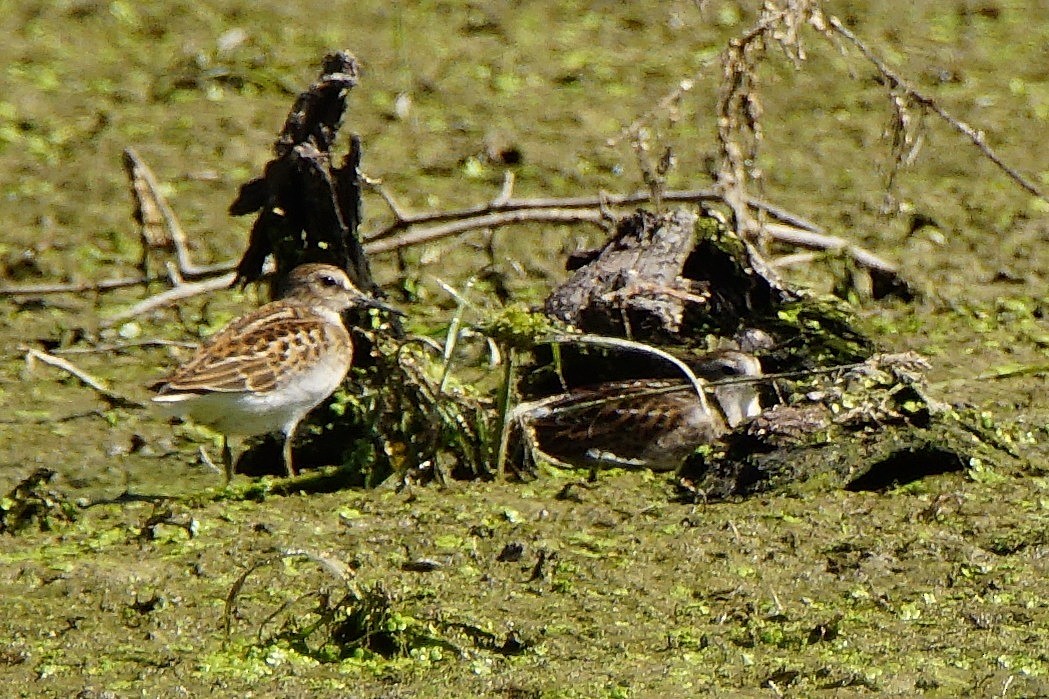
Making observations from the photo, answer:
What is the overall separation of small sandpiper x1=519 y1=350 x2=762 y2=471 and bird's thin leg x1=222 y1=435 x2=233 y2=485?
1.22 metres

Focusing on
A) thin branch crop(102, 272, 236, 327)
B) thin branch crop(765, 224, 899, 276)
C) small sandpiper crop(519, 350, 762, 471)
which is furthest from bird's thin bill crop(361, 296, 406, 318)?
thin branch crop(765, 224, 899, 276)

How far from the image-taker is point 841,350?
7.71m

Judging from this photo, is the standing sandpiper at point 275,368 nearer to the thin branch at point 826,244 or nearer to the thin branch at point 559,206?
the thin branch at point 559,206

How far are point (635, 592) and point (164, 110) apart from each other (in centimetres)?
645

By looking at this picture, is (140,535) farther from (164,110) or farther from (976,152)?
(976,152)

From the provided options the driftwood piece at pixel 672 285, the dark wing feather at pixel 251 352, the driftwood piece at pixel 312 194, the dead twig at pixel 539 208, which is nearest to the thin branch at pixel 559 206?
the dead twig at pixel 539 208

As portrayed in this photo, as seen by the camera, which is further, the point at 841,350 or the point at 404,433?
the point at 841,350

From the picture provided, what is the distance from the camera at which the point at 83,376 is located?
823 centimetres

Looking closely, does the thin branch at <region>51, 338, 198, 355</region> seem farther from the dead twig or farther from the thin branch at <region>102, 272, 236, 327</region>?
the dead twig

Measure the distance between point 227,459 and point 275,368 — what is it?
419 mm

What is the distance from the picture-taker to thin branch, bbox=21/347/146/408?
318 inches

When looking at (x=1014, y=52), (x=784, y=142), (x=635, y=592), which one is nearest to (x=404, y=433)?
(x=635, y=592)

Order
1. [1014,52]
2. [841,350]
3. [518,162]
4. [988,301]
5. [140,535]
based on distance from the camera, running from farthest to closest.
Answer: [1014,52] → [518,162] → [988,301] → [841,350] → [140,535]

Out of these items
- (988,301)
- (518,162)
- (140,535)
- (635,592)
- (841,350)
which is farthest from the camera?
(518,162)
